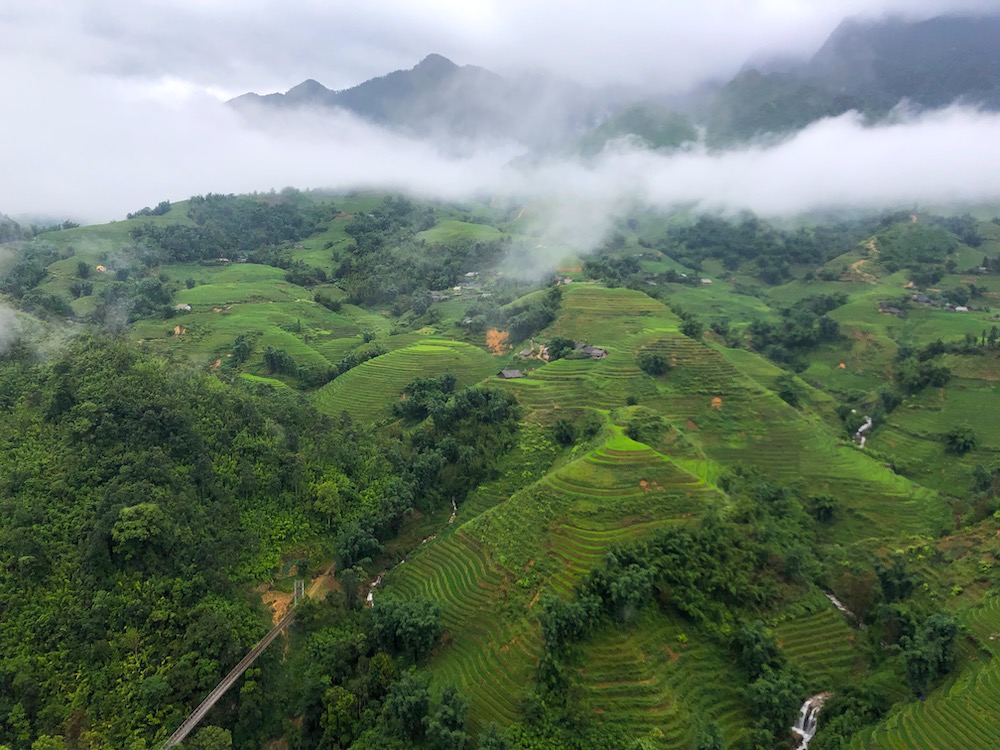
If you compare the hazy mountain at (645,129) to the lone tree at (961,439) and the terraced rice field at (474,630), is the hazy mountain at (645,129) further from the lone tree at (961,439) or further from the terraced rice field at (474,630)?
the terraced rice field at (474,630)

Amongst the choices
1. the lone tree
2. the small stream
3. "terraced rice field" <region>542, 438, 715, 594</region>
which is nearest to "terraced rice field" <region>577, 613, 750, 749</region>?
"terraced rice field" <region>542, 438, 715, 594</region>

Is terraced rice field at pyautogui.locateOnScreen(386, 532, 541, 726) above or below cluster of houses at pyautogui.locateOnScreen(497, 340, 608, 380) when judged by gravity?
below

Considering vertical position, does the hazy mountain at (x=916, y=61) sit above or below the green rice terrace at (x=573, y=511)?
above

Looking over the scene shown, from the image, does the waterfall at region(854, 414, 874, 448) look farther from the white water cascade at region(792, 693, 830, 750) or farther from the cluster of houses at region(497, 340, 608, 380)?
the white water cascade at region(792, 693, 830, 750)

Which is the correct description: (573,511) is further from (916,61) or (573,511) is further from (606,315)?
(916,61)

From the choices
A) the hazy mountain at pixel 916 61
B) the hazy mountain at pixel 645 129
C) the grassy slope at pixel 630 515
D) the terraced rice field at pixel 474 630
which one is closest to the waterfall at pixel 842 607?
the grassy slope at pixel 630 515

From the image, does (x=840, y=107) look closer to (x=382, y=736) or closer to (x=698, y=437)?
(x=698, y=437)
